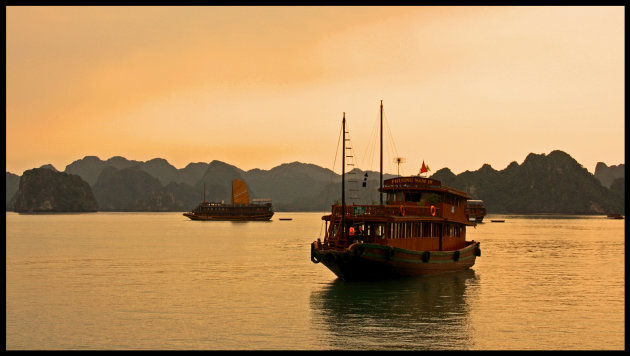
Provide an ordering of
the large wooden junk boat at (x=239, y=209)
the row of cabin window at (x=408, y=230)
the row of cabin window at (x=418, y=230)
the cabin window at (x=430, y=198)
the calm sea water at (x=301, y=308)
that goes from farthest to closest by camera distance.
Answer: the large wooden junk boat at (x=239, y=209)
the cabin window at (x=430, y=198)
the row of cabin window at (x=418, y=230)
the row of cabin window at (x=408, y=230)
the calm sea water at (x=301, y=308)

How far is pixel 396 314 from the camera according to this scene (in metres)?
29.8

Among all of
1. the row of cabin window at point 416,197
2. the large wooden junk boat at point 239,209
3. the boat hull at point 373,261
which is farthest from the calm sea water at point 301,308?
the large wooden junk boat at point 239,209

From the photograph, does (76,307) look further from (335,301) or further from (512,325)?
(512,325)

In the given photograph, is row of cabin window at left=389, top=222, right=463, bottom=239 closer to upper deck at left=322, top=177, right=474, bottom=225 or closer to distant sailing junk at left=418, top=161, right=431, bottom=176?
upper deck at left=322, top=177, right=474, bottom=225

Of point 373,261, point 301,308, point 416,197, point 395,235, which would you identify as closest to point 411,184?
point 416,197

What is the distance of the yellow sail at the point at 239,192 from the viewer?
182 metres

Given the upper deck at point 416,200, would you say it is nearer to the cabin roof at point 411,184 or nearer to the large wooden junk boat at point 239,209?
the cabin roof at point 411,184

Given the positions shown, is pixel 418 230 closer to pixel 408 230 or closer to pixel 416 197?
pixel 408 230

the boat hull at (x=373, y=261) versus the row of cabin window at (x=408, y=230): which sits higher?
the row of cabin window at (x=408, y=230)

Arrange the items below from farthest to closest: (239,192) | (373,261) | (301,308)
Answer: (239,192), (373,261), (301,308)

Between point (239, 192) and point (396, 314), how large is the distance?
156m

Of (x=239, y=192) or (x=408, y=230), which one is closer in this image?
(x=408, y=230)

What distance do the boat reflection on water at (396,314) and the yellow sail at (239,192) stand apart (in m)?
142
